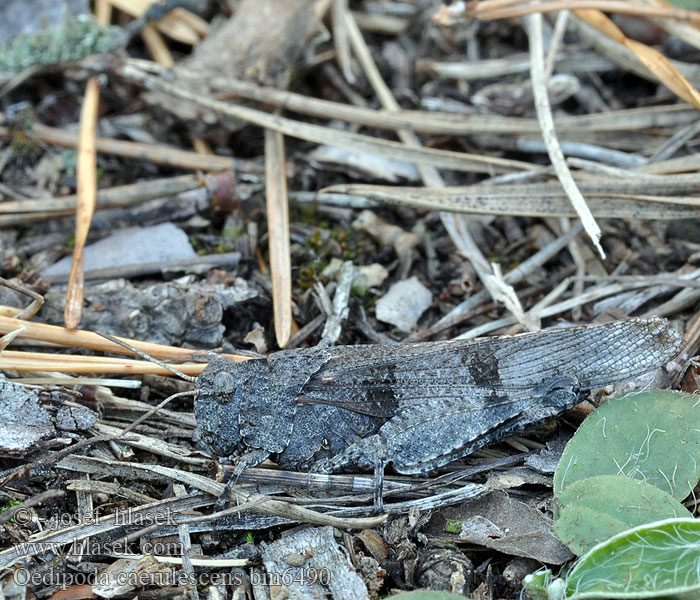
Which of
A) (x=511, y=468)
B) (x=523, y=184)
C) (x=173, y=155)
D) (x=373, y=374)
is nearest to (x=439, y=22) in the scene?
(x=523, y=184)

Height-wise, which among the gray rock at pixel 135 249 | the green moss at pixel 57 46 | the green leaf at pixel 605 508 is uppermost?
the green moss at pixel 57 46

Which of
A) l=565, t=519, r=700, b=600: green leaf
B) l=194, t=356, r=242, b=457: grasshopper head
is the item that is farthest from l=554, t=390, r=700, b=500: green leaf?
l=194, t=356, r=242, b=457: grasshopper head

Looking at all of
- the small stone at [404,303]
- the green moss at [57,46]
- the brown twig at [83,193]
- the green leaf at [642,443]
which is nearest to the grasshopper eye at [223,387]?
the brown twig at [83,193]

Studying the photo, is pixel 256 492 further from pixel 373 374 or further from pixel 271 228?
pixel 271 228

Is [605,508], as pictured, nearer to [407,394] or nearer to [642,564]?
[642,564]

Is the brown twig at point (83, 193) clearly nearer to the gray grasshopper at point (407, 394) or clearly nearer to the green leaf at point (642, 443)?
the gray grasshopper at point (407, 394)

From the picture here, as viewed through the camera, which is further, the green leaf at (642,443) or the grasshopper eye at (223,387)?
the grasshopper eye at (223,387)
